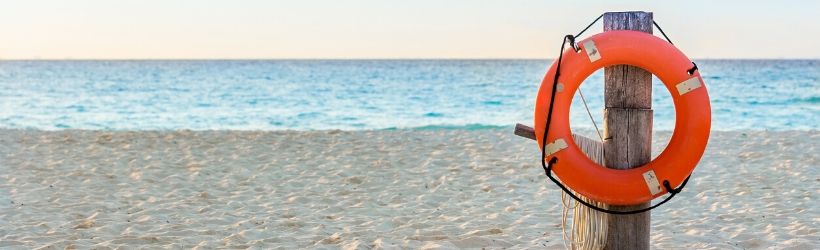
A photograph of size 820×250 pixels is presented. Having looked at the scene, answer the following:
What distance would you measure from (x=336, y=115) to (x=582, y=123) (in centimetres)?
473

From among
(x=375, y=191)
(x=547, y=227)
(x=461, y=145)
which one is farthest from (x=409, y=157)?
(x=547, y=227)

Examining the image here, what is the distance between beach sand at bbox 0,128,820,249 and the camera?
382 cm

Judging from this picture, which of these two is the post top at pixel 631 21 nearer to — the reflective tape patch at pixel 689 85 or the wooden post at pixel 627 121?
the wooden post at pixel 627 121

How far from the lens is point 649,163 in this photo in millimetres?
2672

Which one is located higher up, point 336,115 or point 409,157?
point 336,115

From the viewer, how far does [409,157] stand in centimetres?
638

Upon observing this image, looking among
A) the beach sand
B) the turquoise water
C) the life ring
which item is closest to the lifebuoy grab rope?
the life ring

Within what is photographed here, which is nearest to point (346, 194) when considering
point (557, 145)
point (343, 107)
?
point (557, 145)

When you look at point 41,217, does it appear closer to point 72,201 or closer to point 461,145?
point 72,201

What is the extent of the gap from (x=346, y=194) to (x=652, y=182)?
257 cm

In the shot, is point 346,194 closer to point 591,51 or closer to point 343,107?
point 591,51

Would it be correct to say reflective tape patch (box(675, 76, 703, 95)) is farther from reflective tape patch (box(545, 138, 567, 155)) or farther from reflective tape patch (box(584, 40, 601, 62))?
reflective tape patch (box(545, 138, 567, 155))

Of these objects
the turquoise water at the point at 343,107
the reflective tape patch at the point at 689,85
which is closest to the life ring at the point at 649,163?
the reflective tape patch at the point at 689,85

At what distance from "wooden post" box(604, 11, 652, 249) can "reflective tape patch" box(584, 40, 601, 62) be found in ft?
0.20
